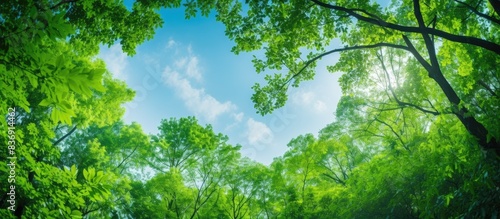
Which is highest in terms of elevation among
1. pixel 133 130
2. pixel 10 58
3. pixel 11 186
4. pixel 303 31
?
pixel 133 130

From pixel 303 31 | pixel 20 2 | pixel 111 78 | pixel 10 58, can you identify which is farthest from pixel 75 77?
pixel 111 78

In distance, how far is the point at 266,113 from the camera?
8.44 metres

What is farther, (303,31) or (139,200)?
(139,200)

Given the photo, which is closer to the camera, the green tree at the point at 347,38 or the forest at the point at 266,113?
the forest at the point at 266,113

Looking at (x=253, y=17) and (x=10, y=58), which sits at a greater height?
(x=253, y=17)

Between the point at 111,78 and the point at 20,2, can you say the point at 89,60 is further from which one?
the point at 20,2

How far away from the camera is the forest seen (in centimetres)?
308

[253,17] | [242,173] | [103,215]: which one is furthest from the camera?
[242,173]

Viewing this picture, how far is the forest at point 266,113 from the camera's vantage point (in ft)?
10.1

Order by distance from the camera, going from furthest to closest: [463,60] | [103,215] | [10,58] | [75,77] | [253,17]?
[103,215], [463,60], [253,17], [10,58], [75,77]

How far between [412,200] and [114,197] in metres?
14.3

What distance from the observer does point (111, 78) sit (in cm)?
1459

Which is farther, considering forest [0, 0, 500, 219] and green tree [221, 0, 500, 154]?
green tree [221, 0, 500, 154]

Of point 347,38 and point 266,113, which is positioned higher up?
point 347,38
